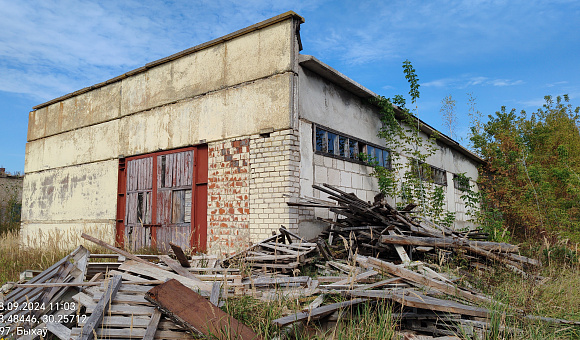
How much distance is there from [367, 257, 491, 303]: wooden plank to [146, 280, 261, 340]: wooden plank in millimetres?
2262

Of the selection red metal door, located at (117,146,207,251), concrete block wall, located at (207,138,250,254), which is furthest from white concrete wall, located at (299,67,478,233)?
red metal door, located at (117,146,207,251)

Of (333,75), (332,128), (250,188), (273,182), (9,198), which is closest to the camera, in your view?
(273,182)

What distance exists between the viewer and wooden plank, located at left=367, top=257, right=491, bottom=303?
4.22 meters

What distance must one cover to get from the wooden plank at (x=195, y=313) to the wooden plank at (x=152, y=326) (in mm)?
118

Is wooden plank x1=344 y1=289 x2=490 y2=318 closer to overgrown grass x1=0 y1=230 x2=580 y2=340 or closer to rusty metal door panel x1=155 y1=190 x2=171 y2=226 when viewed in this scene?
overgrown grass x1=0 y1=230 x2=580 y2=340

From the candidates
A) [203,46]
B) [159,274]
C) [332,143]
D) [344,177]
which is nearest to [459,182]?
[344,177]

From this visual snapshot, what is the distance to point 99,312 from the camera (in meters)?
3.71

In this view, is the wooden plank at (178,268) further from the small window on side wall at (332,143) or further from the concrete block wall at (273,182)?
the small window on side wall at (332,143)

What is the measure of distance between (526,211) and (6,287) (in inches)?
617

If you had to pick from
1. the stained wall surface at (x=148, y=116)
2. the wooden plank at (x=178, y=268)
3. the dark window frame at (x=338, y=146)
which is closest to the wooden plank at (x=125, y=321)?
the wooden plank at (x=178, y=268)

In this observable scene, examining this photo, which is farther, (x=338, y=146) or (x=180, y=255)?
(x=338, y=146)

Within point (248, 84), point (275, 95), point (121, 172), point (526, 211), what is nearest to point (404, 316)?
point (275, 95)

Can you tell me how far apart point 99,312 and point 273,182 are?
184 inches

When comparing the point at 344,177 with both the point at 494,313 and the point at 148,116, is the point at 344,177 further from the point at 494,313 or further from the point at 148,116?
A: the point at 494,313
